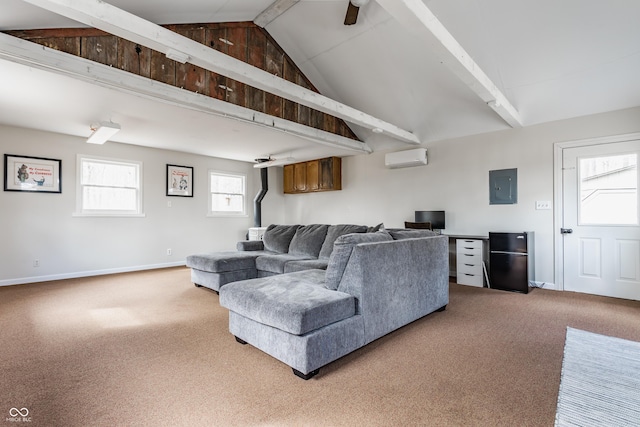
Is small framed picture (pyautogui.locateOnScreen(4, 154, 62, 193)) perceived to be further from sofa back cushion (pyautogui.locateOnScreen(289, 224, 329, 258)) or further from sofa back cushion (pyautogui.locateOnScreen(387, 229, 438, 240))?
sofa back cushion (pyautogui.locateOnScreen(387, 229, 438, 240))

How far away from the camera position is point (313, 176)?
7266 mm

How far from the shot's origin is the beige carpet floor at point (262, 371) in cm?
162

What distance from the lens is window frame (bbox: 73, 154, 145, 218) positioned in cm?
520

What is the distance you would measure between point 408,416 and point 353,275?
0.96 meters

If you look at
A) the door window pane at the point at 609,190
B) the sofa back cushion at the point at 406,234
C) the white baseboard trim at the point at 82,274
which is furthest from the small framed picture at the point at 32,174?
the door window pane at the point at 609,190

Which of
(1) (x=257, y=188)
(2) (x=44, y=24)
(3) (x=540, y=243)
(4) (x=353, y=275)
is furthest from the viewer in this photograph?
(1) (x=257, y=188)

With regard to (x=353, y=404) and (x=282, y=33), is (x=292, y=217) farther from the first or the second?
(x=353, y=404)

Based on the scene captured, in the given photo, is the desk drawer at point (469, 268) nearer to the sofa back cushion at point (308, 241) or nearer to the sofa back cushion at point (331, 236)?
the sofa back cushion at point (331, 236)

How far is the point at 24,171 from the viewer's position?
15.5 feet

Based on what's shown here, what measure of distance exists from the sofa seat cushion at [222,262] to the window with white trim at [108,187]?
2.27 metres

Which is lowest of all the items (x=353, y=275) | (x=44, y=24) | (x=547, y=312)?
(x=547, y=312)

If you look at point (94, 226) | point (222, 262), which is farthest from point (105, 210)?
point (222, 262)

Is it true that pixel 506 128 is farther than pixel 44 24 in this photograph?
Yes

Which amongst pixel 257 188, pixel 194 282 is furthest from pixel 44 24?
pixel 257 188
